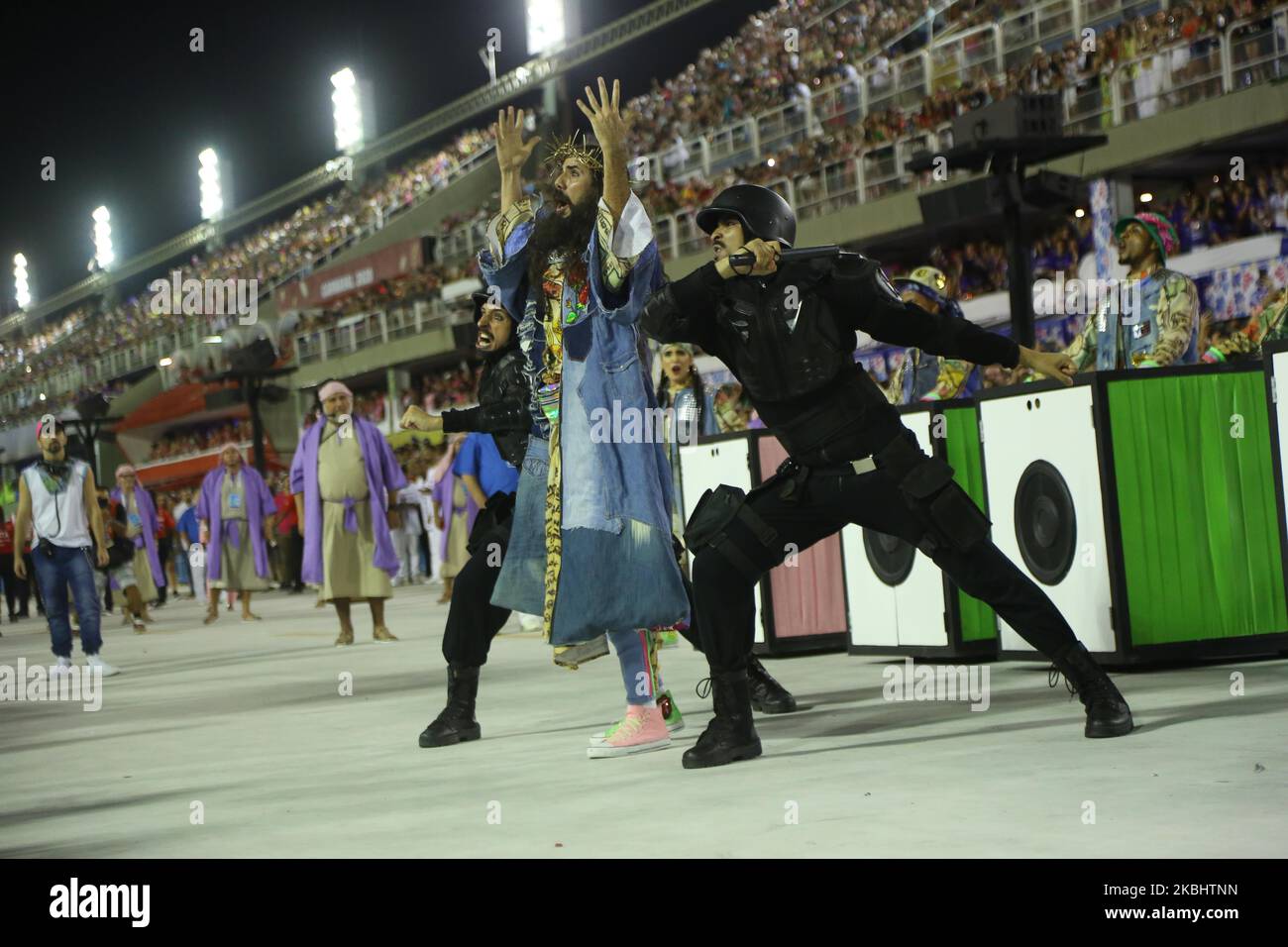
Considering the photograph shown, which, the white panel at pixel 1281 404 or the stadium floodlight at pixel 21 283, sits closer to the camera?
the white panel at pixel 1281 404

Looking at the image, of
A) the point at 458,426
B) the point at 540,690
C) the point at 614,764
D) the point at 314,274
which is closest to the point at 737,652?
the point at 614,764

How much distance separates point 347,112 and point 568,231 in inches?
1838

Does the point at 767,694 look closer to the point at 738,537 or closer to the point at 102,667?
the point at 738,537

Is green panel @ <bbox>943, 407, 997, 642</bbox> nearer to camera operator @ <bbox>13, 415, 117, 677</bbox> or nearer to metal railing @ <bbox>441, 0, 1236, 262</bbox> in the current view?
camera operator @ <bbox>13, 415, 117, 677</bbox>

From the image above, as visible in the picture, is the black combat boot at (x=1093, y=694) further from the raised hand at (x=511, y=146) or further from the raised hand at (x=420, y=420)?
the raised hand at (x=511, y=146)

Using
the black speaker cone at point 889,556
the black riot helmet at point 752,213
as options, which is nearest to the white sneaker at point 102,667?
the black speaker cone at point 889,556

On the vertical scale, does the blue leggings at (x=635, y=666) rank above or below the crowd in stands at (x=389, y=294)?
below

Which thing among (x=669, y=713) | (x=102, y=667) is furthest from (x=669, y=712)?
(x=102, y=667)

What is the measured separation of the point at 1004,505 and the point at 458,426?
2.55 metres

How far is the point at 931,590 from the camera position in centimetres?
733

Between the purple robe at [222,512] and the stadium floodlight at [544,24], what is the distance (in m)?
23.0

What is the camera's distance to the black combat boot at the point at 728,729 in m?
4.86
